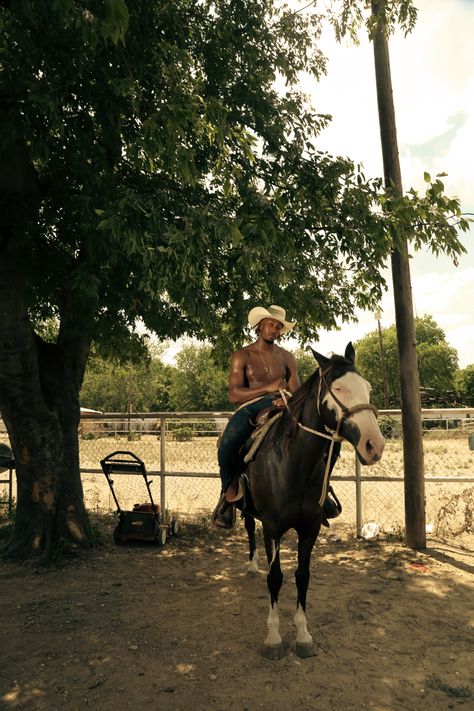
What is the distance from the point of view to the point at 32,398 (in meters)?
7.70

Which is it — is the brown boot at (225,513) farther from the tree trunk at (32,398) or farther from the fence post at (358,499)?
the fence post at (358,499)

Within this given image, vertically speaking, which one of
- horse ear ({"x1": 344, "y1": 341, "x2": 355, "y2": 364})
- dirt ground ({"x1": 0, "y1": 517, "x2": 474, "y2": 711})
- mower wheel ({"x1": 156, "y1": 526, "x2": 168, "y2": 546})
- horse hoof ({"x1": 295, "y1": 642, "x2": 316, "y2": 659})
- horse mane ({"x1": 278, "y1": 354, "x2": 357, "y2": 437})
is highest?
horse ear ({"x1": 344, "y1": 341, "x2": 355, "y2": 364})

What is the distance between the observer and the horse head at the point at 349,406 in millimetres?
3820

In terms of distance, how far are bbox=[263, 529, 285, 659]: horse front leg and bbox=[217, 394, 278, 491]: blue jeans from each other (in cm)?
98

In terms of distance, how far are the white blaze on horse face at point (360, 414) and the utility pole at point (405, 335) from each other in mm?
4335

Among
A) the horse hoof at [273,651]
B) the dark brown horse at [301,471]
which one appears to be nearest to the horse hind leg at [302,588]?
the dark brown horse at [301,471]

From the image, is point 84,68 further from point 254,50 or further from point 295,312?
point 295,312

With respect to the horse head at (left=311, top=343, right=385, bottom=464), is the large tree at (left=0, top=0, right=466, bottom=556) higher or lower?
higher

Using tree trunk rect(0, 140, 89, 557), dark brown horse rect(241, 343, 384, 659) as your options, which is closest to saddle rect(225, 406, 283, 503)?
dark brown horse rect(241, 343, 384, 659)

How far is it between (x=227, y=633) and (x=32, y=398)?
4454 mm

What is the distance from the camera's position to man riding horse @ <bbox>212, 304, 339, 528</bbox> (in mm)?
5441

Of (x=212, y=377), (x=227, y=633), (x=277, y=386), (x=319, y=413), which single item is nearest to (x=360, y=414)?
(x=319, y=413)

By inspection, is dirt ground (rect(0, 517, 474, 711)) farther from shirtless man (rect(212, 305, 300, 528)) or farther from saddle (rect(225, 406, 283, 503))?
shirtless man (rect(212, 305, 300, 528))

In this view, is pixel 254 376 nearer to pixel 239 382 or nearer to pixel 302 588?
pixel 239 382
